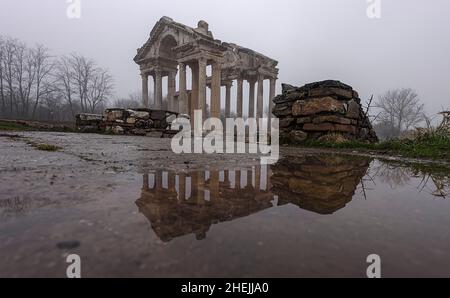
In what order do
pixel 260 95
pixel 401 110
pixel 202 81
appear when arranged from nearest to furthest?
pixel 202 81 → pixel 260 95 → pixel 401 110

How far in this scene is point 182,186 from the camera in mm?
1216

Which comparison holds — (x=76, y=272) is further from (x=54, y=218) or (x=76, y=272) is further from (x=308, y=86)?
(x=308, y=86)

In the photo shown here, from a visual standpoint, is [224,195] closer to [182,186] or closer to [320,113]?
[182,186]

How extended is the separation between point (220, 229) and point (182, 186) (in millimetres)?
534

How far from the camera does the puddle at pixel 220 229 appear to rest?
537 millimetres

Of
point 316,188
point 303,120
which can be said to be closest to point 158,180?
point 316,188

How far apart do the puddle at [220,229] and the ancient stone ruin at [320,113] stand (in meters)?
3.34

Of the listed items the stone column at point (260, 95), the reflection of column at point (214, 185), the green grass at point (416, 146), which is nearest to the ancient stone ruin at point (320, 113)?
the green grass at point (416, 146)

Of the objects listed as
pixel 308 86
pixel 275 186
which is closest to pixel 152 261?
pixel 275 186

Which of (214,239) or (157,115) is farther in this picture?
(157,115)

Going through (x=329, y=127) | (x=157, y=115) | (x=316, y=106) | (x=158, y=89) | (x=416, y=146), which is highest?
(x=158, y=89)

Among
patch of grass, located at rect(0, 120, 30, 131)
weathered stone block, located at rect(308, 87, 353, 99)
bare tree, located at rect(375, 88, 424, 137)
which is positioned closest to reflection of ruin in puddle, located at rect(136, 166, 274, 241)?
weathered stone block, located at rect(308, 87, 353, 99)
